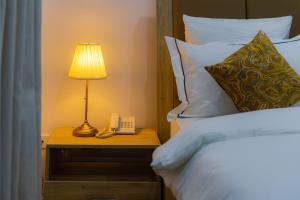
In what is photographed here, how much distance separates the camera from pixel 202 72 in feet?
6.95

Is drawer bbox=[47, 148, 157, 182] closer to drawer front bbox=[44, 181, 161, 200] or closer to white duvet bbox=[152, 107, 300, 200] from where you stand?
drawer front bbox=[44, 181, 161, 200]

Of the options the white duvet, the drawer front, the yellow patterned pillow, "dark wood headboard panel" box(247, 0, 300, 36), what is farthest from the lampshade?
"dark wood headboard panel" box(247, 0, 300, 36)

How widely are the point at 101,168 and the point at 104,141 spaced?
217 millimetres

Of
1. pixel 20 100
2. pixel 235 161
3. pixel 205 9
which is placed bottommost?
pixel 235 161

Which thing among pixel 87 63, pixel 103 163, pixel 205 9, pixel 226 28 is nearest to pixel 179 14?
pixel 205 9

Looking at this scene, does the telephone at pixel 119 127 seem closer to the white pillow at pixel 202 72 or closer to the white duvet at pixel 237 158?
the white pillow at pixel 202 72

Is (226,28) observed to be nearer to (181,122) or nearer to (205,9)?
(205,9)

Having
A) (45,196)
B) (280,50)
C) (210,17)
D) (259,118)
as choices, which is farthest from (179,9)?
(45,196)

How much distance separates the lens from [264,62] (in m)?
1.96

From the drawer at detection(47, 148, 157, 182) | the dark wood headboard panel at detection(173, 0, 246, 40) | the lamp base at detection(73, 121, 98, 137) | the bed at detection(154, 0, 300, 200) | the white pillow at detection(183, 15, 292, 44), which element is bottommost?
the drawer at detection(47, 148, 157, 182)

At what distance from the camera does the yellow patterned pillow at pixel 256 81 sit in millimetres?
1912

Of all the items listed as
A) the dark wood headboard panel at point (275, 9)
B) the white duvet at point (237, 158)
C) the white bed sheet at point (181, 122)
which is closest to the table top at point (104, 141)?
the white bed sheet at point (181, 122)

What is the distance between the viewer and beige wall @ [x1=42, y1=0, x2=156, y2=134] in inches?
101

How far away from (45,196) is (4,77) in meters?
1.14
